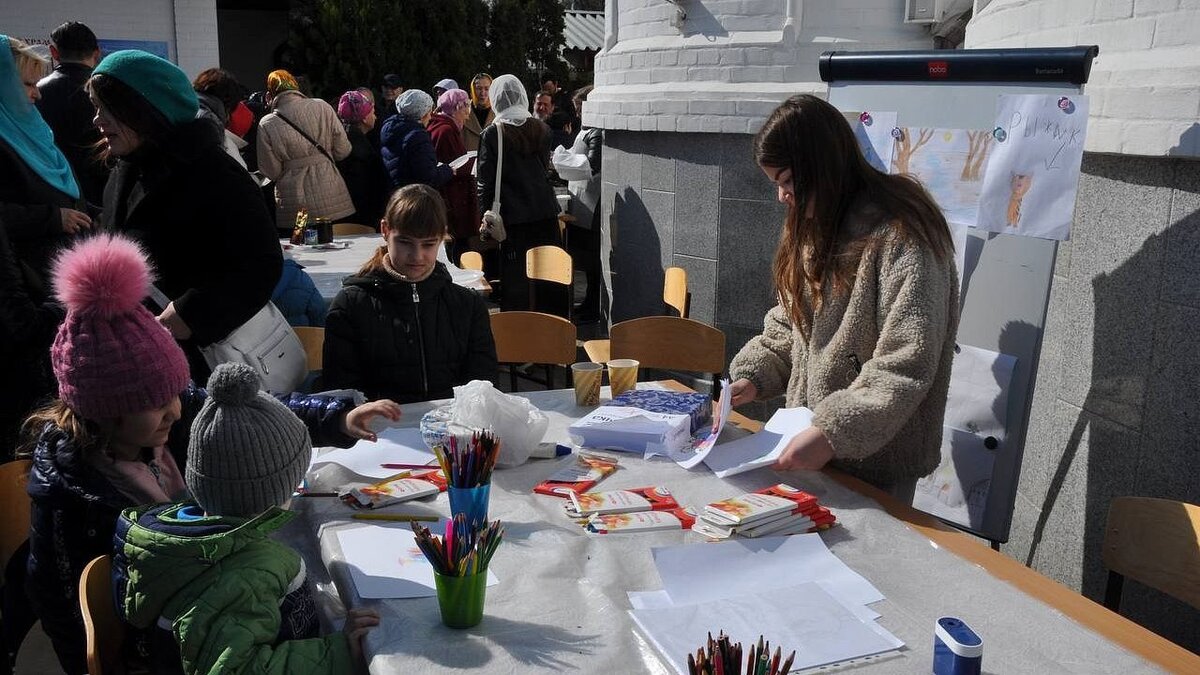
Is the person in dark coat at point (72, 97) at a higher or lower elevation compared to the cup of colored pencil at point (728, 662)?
higher

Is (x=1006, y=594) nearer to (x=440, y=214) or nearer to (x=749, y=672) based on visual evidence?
(x=749, y=672)

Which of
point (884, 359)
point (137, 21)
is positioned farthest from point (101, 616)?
point (137, 21)

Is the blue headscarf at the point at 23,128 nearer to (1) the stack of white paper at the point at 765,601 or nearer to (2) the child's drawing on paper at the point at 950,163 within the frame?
(1) the stack of white paper at the point at 765,601

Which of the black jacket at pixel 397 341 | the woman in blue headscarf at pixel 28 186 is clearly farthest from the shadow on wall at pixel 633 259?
the woman in blue headscarf at pixel 28 186

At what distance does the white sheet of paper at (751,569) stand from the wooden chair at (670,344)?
1984 mm

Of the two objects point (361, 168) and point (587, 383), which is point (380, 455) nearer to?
point (587, 383)

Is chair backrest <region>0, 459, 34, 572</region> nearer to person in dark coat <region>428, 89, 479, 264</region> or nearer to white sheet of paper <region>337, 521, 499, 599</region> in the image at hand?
white sheet of paper <region>337, 521, 499, 599</region>

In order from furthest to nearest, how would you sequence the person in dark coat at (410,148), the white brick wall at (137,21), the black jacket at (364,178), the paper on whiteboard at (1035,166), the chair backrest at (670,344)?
the white brick wall at (137,21) < the black jacket at (364,178) < the person in dark coat at (410,148) < the chair backrest at (670,344) < the paper on whiteboard at (1035,166)

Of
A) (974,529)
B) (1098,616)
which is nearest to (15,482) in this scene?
(1098,616)

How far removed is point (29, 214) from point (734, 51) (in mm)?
3553

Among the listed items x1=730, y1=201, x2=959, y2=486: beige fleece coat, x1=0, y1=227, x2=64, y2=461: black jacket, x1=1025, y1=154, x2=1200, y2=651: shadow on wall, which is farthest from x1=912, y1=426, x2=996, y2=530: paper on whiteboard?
x1=0, y1=227, x2=64, y2=461: black jacket

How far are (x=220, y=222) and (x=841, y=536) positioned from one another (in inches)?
75.8

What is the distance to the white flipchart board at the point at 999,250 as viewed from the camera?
2.81 m

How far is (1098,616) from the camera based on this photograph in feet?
5.33
